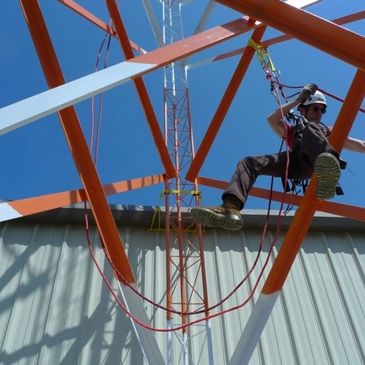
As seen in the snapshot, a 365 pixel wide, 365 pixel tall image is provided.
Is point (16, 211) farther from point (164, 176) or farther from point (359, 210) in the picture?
point (359, 210)

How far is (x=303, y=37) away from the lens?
2631 millimetres

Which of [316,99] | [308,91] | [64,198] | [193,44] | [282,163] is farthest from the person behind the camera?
[64,198]

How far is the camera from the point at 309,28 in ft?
8.51

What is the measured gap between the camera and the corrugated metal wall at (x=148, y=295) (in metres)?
5.71

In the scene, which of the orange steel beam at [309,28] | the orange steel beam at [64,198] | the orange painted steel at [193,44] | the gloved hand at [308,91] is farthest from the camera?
the orange steel beam at [64,198]

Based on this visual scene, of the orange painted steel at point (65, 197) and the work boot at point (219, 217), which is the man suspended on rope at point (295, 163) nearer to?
the work boot at point (219, 217)

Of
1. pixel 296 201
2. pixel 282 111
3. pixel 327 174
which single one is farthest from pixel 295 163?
pixel 327 174

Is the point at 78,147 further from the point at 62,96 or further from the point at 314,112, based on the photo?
the point at 314,112

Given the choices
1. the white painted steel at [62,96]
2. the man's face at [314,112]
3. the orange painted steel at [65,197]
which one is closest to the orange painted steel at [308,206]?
the man's face at [314,112]

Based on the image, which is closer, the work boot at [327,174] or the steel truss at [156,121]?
the steel truss at [156,121]

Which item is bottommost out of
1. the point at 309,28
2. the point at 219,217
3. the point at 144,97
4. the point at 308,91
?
the point at 219,217

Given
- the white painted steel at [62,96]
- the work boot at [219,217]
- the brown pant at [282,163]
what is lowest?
the work boot at [219,217]

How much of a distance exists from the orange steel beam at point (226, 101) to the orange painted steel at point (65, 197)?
919 mm

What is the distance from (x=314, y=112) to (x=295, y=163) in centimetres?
79
